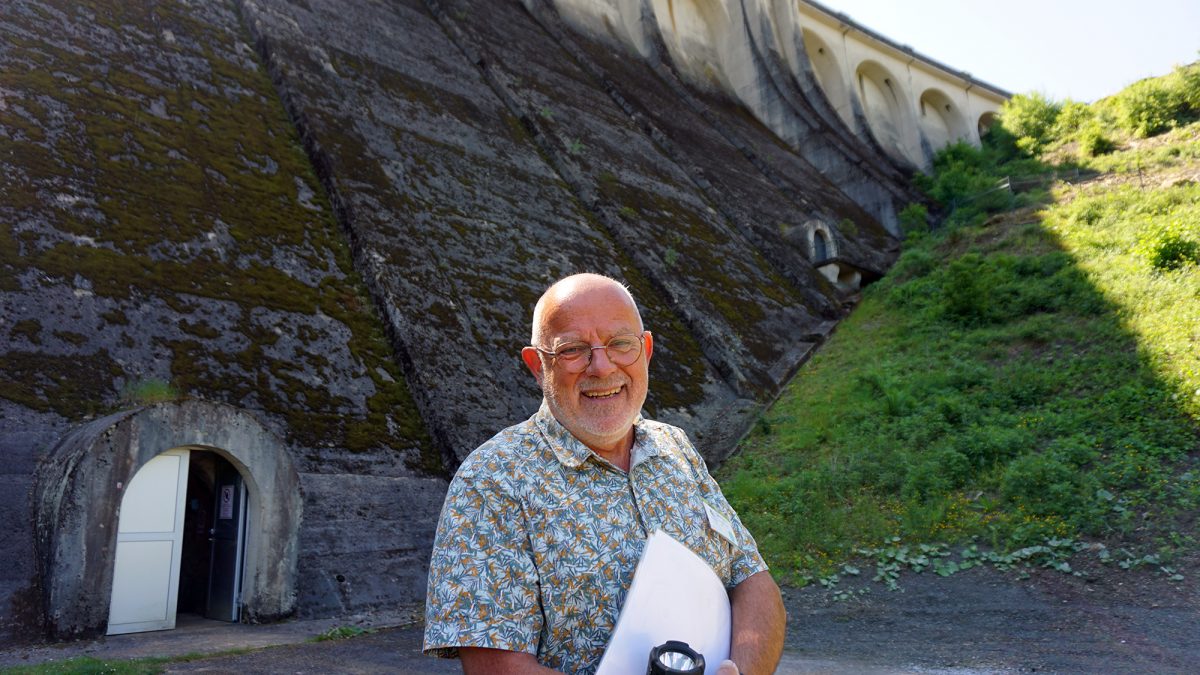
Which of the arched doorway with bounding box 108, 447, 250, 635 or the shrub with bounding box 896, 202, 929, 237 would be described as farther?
the shrub with bounding box 896, 202, 929, 237

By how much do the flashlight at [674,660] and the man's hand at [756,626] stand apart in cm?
15

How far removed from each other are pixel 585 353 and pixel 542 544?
0.46 m

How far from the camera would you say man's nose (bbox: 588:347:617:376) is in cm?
200

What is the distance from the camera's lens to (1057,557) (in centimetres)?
634

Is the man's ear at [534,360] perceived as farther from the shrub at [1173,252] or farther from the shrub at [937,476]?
the shrub at [1173,252]

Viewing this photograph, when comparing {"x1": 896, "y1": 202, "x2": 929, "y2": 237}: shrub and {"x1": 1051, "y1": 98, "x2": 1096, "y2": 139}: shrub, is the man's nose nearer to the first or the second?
{"x1": 896, "y1": 202, "x2": 929, "y2": 237}: shrub

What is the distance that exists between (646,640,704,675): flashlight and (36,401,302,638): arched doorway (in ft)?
13.4

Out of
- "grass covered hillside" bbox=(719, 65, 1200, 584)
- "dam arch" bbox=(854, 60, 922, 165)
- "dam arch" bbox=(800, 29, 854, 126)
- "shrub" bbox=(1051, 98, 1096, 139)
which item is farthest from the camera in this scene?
"dam arch" bbox=(854, 60, 922, 165)

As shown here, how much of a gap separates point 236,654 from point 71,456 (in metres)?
1.39

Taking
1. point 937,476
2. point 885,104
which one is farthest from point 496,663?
point 885,104

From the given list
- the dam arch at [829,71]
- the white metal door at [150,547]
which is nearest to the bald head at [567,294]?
the white metal door at [150,547]

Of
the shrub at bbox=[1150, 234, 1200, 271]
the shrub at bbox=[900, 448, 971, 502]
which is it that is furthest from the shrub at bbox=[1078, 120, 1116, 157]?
the shrub at bbox=[900, 448, 971, 502]

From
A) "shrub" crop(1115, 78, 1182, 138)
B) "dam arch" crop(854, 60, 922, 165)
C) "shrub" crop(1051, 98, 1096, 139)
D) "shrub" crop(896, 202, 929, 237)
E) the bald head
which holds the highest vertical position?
"dam arch" crop(854, 60, 922, 165)

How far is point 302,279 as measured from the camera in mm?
7402
